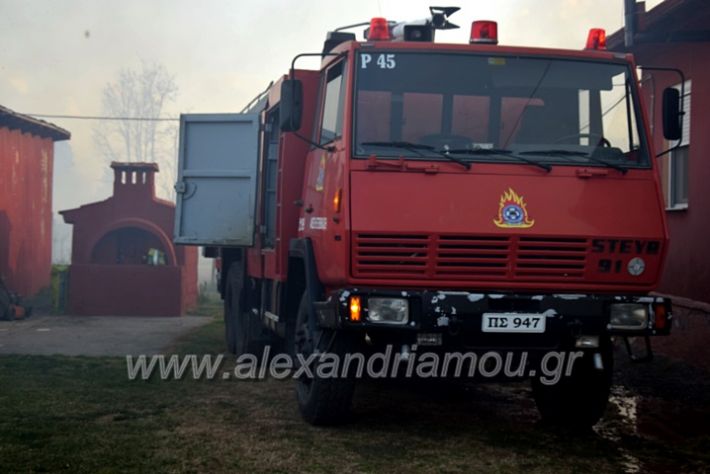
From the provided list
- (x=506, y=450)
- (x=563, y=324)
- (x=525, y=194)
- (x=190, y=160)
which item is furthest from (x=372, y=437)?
(x=190, y=160)

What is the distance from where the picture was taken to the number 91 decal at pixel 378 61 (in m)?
6.97

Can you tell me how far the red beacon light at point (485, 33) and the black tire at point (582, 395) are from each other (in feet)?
7.72

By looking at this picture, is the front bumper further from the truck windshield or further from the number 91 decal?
the number 91 decal

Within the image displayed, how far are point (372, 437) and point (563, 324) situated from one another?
1556 millimetres

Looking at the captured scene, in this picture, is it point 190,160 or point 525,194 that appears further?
point 190,160

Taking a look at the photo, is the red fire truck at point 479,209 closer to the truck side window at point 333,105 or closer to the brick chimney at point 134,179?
the truck side window at point 333,105

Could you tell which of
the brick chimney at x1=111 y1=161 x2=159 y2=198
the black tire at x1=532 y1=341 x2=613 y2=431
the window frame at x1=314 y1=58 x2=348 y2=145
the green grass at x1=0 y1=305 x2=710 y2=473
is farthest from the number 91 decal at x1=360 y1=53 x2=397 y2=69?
the brick chimney at x1=111 y1=161 x2=159 y2=198

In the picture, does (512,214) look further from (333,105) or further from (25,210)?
(25,210)

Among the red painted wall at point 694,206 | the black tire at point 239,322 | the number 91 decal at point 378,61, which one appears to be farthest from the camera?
the red painted wall at point 694,206

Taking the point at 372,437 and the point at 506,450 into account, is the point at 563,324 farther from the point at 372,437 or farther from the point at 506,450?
the point at 372,437

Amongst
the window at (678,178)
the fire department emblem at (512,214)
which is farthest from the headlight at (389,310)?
the window at (678,178)

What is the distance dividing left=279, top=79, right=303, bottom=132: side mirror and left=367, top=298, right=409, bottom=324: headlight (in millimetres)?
1520

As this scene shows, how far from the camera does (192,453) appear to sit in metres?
6.27

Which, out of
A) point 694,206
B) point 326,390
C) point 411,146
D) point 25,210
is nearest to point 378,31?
point 411,146
